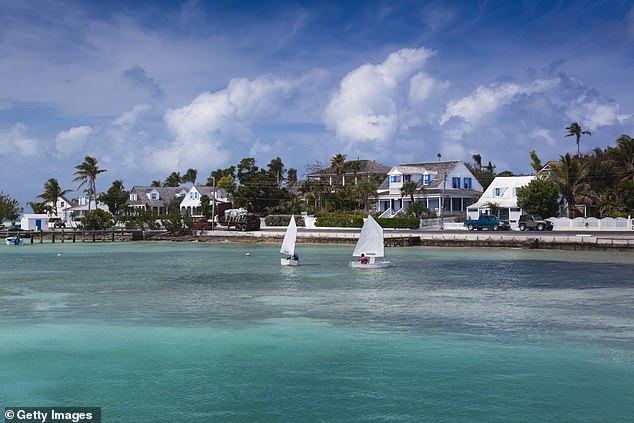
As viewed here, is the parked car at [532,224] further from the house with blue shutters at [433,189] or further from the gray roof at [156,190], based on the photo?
the gray roof at [156,190]

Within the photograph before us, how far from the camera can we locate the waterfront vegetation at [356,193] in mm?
81000

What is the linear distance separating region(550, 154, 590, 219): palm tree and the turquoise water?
4244cm

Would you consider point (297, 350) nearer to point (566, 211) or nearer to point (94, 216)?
point (566, 211)

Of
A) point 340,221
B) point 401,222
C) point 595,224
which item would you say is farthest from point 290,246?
point 595,224

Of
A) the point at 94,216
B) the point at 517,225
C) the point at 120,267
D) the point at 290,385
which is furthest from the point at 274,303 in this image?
the point at 94,216

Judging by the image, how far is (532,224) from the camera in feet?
252

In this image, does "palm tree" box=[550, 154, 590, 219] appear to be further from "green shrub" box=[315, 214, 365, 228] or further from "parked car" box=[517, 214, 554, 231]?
"green shrub" box=[315, 214, 365, 228]

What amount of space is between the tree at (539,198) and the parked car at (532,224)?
2382 mm

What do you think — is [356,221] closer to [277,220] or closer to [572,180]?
[277,220]

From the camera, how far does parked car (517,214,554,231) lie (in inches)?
2997

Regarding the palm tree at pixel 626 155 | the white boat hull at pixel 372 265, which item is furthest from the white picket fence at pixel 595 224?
the white boat hull at pixel 372 265

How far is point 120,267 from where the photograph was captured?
51.4 m

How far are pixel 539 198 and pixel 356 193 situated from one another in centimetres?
3157

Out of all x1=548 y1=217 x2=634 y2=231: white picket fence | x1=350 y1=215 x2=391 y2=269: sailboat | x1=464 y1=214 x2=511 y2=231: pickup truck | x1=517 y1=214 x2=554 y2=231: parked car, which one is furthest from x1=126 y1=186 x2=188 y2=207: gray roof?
x1=350 y1=215 x2=391 y2=269: sailboat
